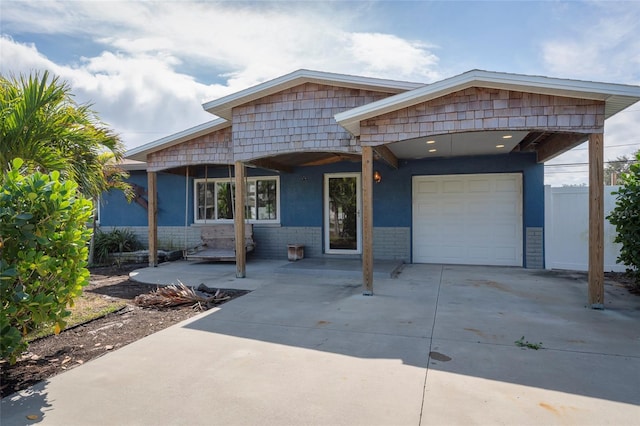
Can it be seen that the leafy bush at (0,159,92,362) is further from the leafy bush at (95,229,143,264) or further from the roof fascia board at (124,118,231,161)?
the leafy bush at (95,229,143,264)

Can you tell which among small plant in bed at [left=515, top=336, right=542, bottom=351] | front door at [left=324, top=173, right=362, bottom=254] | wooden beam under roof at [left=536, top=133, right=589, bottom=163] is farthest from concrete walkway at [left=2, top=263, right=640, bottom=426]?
front door at [left=324, top=173, right=362, bottom=254]

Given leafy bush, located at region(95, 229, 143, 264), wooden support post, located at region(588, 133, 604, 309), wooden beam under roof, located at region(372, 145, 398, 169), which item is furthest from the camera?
leafy bush, located at region(95, 229, 143, 264)

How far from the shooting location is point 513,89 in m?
5.35

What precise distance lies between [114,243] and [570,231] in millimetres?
11908

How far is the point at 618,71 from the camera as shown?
15.6 m

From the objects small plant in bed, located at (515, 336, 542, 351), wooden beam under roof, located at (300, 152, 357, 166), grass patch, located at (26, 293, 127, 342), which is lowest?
grass patch, located at (26, 293, 127, 342)

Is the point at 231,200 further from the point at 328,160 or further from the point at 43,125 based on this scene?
the point at 43,125

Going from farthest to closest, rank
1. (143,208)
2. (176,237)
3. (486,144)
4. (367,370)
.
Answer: (143,208), (176,237), (486,144), (367,370)

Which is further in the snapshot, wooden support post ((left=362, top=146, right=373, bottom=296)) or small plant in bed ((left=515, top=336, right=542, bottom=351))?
wooden support post ((left=362, top=146, right=373, bottom=296))

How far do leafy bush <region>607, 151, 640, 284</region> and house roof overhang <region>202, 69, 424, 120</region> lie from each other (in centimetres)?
368

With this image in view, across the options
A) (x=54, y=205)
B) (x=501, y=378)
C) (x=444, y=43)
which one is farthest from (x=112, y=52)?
(x=501, y=378)

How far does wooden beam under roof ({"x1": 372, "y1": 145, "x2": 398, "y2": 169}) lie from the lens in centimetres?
703

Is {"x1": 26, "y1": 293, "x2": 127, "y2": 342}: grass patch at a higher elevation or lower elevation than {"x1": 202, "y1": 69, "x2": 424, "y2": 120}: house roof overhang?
lower

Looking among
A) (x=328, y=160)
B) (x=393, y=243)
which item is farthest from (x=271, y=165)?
(x=393, y=243)
